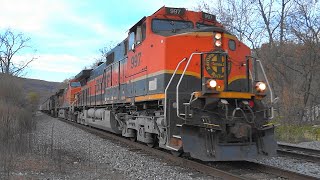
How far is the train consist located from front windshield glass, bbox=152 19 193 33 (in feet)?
0.09

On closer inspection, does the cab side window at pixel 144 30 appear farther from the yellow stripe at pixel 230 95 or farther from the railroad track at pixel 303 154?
the railroad track at pixel 303 154

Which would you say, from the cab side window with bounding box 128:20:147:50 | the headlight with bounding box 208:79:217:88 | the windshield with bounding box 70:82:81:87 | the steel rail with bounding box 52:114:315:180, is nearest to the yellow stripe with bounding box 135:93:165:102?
the headlight with bounding box 208:79:217:88

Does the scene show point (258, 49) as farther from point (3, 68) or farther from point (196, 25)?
point (3, 68)

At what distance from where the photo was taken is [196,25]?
370 inches

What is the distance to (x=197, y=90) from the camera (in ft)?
26.7

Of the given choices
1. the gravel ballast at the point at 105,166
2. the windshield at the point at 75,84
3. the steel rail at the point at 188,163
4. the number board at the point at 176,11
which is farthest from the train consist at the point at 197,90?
the windshield at the point at 75,84

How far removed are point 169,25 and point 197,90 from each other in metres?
2.12

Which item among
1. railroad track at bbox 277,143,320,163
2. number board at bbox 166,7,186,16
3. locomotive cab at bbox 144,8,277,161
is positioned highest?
number board at bbox 166,7,186,16

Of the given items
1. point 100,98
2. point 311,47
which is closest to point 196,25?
point 100,98

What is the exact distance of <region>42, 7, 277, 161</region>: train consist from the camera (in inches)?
285

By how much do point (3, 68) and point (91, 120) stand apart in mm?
27118

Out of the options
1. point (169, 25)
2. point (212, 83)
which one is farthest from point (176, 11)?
point (212, 83)

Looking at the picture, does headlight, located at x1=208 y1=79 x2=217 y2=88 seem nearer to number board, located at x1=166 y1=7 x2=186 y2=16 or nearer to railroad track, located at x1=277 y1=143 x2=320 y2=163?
number board, located at x1=166 y1=7 x2=186 y2=16

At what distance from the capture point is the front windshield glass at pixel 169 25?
9102mm
